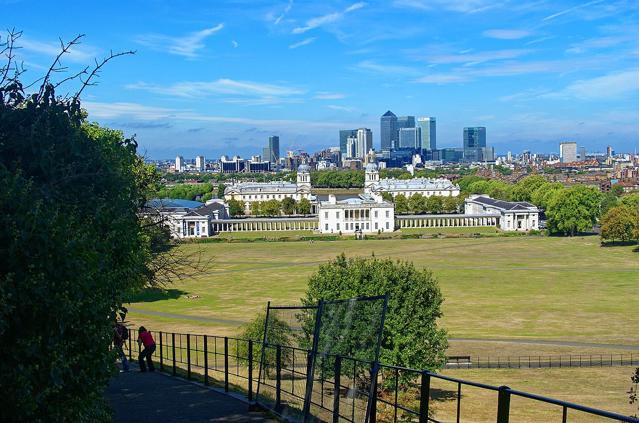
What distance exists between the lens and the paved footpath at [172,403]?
35.3 ft

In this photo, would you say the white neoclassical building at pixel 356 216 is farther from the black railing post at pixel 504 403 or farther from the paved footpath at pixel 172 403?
the black railing post at pixel 504 403

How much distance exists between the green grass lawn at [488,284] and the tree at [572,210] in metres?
4.87

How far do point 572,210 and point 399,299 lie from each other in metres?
75.5

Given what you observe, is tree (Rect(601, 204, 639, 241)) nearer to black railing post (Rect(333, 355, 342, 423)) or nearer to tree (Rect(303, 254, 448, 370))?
tree (Rect(303, 254, 448, 370))

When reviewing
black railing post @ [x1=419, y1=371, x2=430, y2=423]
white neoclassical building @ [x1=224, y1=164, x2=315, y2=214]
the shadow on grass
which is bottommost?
the shadow on grass

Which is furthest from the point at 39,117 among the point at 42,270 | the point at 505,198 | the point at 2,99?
the point at 505,198

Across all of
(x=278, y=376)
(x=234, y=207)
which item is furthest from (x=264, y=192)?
(x=278, y=376)

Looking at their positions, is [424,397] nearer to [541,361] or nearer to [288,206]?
[541,361]

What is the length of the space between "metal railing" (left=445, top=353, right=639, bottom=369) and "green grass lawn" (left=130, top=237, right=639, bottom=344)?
4.07 m

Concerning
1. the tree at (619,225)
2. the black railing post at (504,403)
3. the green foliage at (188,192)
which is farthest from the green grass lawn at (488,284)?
the green foliage at (188,192)

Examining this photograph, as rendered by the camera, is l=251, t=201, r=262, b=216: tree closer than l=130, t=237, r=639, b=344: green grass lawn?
No

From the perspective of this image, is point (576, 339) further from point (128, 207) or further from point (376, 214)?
point (376, 214)

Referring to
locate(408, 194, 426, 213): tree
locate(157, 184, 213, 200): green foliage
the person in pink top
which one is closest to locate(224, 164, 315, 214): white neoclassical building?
locate(157, 184, 213, 200): green foliage

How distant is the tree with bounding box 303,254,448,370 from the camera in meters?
24.6
